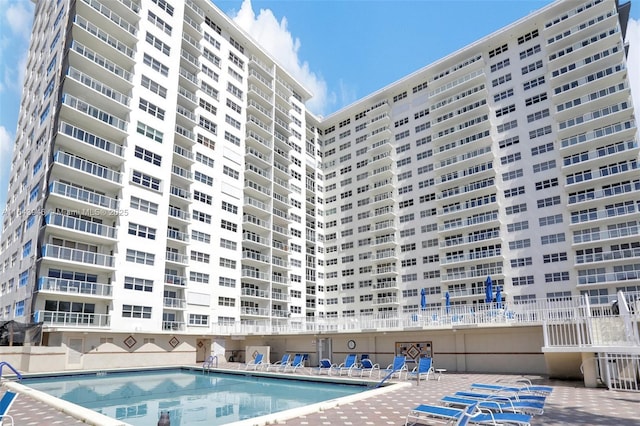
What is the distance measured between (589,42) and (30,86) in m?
59.2

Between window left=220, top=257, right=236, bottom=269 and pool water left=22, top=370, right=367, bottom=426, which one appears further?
window left=220, top=257, right=236, bottom=269

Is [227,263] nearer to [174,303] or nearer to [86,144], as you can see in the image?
[174,303]

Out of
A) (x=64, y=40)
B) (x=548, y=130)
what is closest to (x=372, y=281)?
(x=548, y=130)

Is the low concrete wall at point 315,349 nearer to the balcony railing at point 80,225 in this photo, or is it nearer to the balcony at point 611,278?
the balcony railing at point 80,225

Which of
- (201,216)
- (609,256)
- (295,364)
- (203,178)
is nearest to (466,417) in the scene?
(295,364)

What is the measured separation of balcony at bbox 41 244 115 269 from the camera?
3055 centimetres

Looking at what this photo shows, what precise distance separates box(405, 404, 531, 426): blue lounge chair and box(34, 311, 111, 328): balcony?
92.8ft

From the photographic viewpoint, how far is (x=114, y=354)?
32.6 meters

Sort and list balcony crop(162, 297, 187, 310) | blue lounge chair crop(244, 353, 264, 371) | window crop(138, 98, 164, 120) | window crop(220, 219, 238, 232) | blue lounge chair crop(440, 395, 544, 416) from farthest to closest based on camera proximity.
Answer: window crop(220, 219, 238, 232) < window crop(138, 98, 164, 120) < balcony crop(162, 297, 187, 310) < blue lounge chair crop(244, 353, 264, 371) < blue lounge chair crop(440, 395, 544, 416)

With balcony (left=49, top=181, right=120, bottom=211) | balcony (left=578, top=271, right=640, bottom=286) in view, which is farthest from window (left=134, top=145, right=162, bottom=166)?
balcony (left=578, top=271, right=640, bottom=286)

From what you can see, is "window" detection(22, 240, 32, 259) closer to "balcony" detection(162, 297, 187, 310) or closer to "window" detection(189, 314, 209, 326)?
"balcony" detection(162, 297, 187, 310)

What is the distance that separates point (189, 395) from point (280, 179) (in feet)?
129

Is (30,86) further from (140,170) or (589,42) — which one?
(589,42)

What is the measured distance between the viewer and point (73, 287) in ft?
102
